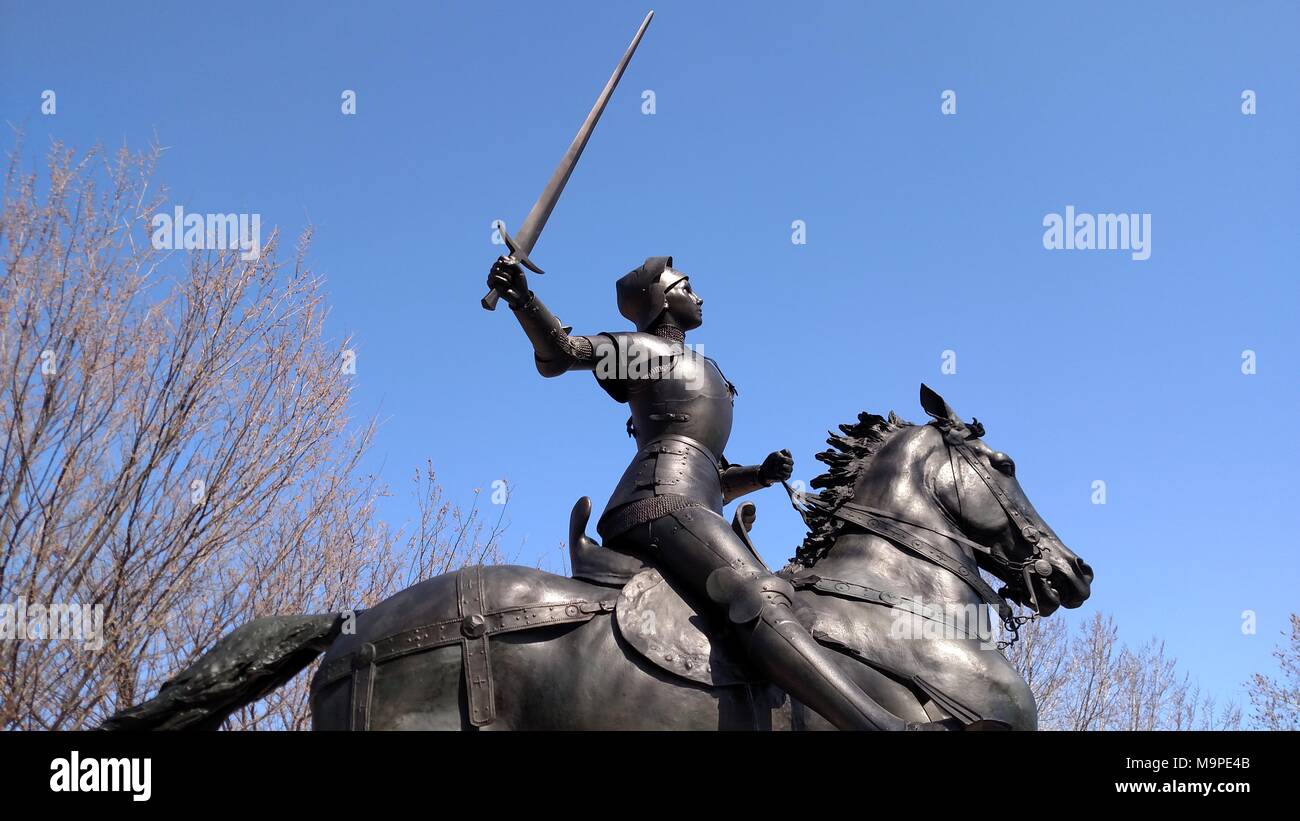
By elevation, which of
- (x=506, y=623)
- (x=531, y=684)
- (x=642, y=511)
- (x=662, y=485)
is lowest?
(x=531, y=684)

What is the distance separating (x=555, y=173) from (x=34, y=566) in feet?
21.5

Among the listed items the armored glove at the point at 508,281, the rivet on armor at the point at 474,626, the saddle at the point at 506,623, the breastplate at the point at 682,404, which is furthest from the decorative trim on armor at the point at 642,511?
the armored glove at the point at 508,281

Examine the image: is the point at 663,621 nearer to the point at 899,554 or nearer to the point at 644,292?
the point at 899,554

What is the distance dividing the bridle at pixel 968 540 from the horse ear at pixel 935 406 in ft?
0.56

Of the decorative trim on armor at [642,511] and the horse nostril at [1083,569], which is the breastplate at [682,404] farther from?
the horse nostril at [1083,569]

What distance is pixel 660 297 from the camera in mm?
6977

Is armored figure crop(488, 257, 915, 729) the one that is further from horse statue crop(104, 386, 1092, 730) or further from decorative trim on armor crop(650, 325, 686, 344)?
horse statue crop(104, 386, 1092, 730)

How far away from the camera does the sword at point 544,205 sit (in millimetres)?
6035

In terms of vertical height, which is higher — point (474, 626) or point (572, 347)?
point (572, 347)

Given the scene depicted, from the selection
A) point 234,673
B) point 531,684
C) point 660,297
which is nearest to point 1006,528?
point 660,297

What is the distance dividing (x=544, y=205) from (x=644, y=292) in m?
0.97

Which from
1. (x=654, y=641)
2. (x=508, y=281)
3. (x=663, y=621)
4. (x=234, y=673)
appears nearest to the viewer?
(x=234, y=673)
